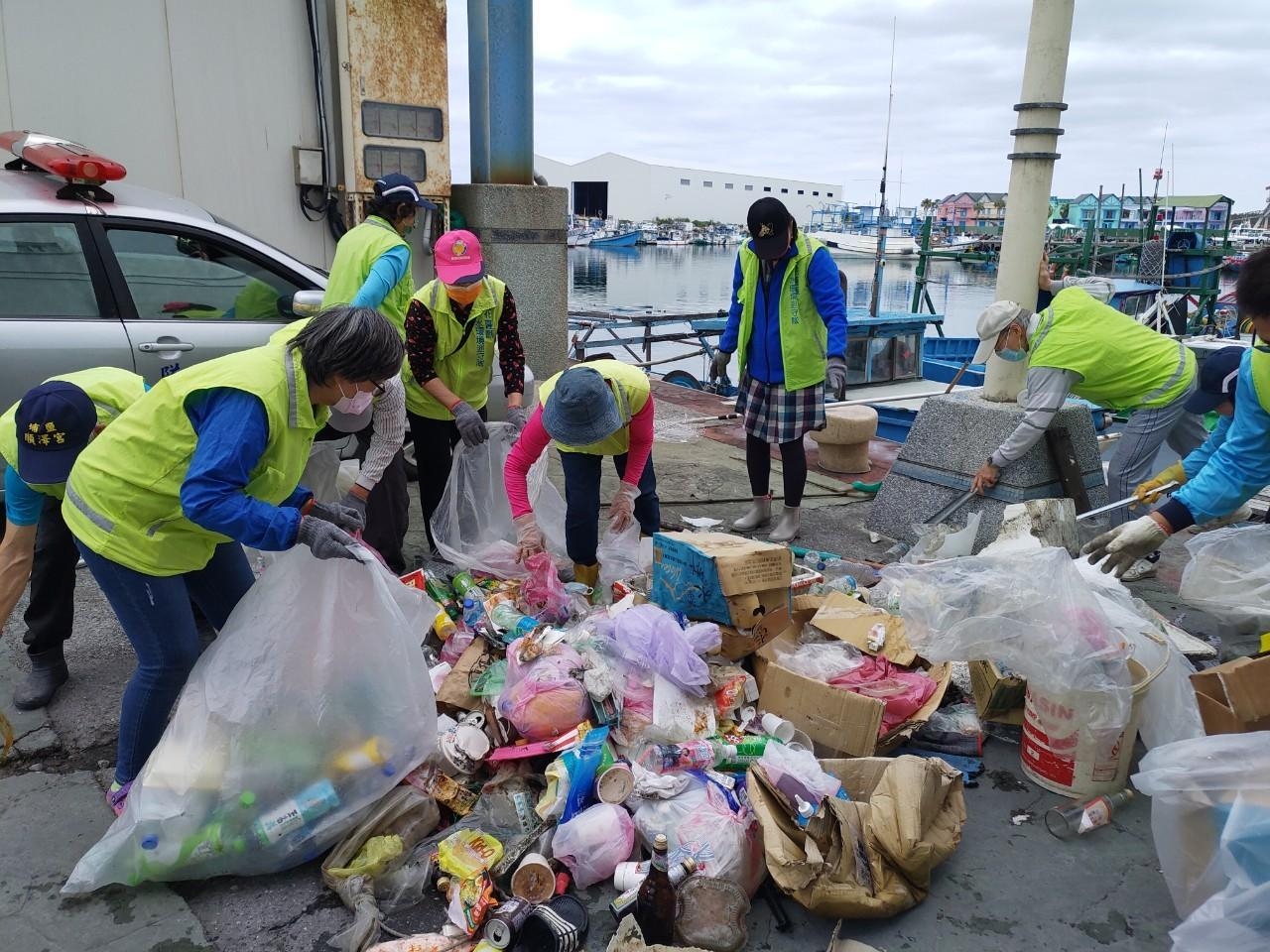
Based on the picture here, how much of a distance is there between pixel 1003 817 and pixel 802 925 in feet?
2.55

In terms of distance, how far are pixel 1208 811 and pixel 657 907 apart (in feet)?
4.00

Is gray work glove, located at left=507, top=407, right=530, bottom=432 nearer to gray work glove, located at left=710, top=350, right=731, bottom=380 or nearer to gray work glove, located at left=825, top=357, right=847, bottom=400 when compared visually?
gray work glove, located at left=710, top=350, right=731, bottom=380

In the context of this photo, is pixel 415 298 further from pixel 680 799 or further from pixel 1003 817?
pixel 1003 817

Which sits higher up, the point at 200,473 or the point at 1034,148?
the point at 1034,148

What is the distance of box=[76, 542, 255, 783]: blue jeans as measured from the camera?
2186mm

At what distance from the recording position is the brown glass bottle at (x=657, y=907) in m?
2.01

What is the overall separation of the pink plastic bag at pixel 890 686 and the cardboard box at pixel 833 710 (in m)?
0.02

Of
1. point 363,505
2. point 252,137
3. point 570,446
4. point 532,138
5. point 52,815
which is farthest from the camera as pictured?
point 532,138

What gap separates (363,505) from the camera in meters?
3.62

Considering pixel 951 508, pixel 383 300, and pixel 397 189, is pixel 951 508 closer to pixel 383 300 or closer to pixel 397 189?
pixel 383 300

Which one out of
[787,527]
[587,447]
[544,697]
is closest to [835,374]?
[787,527]

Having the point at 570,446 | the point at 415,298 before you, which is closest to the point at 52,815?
the point at 570,446

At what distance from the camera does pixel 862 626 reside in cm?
316

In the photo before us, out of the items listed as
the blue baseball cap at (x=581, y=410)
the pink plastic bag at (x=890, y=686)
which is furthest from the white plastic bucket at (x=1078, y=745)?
the blue baseball cap at (x=581, y=410)
